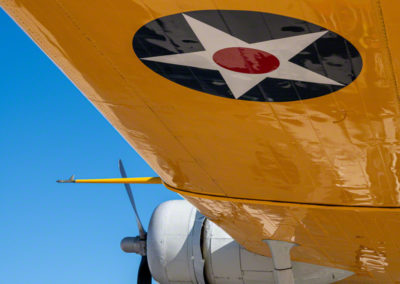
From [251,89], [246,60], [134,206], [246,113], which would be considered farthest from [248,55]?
[134,206]

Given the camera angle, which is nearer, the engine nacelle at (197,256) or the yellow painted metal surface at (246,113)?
the yellow painted metal surface at (246,113)

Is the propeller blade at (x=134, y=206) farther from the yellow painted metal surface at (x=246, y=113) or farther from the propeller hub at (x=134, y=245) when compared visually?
the yellow painted metal surface at (x=246, y=113)

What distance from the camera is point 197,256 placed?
499 inches

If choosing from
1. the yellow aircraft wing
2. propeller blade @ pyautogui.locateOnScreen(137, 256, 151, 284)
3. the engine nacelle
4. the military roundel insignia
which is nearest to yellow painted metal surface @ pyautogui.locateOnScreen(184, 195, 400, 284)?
the yellow aircraft wing

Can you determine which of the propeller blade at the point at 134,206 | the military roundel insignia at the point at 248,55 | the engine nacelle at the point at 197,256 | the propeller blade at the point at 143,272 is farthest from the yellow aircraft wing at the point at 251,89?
the propeller blade at the point at 143,272

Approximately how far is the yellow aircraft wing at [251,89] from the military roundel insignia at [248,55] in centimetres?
1

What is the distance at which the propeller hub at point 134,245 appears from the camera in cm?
1441

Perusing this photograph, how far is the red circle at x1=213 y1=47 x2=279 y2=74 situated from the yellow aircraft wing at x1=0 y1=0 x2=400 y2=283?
0.04 ft

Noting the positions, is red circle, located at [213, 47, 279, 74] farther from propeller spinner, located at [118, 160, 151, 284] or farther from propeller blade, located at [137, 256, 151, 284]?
propeller blade, located at [137, 256, 151, 284]

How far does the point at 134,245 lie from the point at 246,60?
10850mm

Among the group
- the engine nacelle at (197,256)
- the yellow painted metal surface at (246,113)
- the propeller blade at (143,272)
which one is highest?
the yellow painted metal surface at (246,113)

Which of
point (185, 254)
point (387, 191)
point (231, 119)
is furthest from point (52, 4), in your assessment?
point (185, 254)

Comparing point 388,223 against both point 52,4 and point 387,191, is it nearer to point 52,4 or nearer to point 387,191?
point 387,191

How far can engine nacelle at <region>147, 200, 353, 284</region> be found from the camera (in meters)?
12.5
